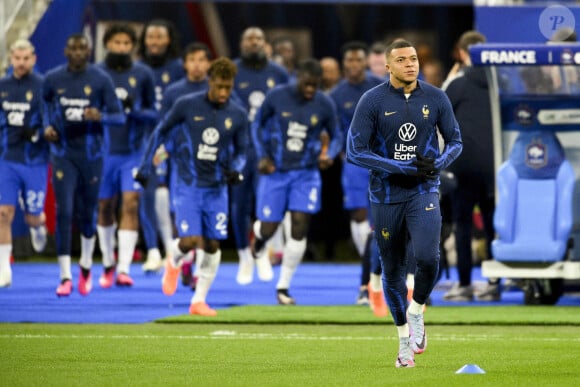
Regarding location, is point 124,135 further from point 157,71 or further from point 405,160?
point 405,160

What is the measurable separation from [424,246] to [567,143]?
18.3 feet

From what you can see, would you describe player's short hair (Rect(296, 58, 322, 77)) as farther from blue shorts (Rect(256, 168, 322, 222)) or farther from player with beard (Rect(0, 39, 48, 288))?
player with beard (Rect(0, 39, 48, 288))

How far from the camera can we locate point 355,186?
17328 mm

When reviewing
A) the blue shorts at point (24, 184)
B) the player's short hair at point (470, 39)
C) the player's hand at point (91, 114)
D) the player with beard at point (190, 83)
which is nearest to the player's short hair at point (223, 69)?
the player's hand at point (91, 114)

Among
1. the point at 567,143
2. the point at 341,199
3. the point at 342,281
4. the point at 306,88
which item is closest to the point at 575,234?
the point at 567,143

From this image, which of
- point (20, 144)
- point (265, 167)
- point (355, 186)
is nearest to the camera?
point (265, 167)

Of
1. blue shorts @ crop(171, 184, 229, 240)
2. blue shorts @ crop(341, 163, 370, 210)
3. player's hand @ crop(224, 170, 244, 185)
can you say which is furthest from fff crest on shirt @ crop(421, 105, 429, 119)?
blue shorts @ crop(341, 163, 370, 210)

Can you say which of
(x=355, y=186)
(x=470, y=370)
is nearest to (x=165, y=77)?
(x=355, y=186)

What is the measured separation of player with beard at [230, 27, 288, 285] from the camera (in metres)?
18.2

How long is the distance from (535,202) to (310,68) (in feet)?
8.55

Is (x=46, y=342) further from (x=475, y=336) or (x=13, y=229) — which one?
(x=13, y=229)

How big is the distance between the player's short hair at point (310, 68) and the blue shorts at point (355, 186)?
1890mm

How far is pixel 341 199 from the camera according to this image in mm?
22969

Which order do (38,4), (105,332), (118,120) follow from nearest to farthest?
(105,332), (118,120), (38,4)
